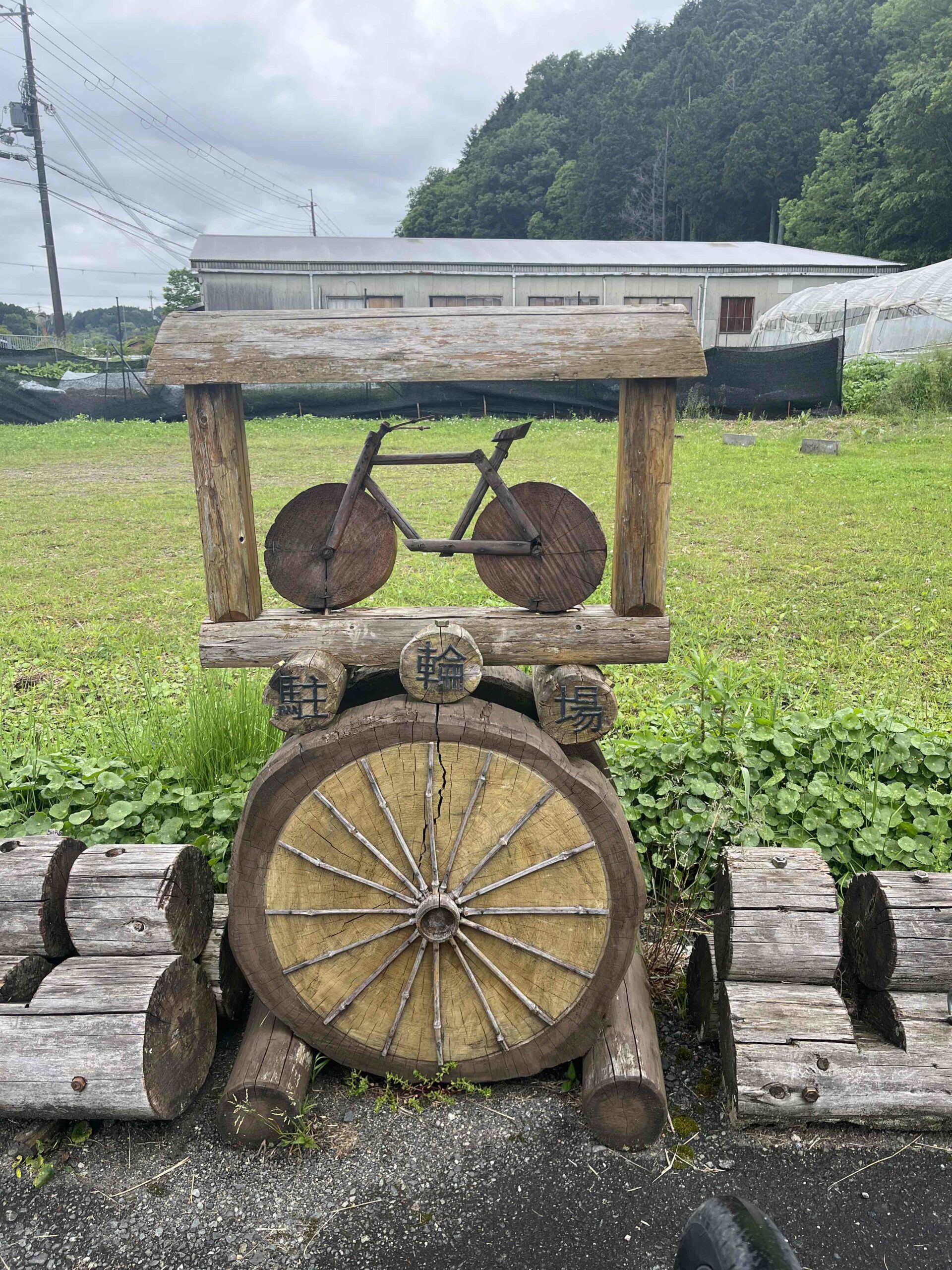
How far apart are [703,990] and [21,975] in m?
1.84

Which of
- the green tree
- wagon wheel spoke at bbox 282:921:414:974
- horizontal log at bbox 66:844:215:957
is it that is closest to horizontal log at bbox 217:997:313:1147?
wagon wheel spoke at bbox 282:921:414:974

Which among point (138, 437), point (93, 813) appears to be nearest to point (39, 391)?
point (138, 437)

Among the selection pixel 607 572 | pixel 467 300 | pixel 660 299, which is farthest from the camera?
pixel 660 299

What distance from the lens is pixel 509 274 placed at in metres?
21.7

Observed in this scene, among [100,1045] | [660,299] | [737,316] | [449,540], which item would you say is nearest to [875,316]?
[660,299]

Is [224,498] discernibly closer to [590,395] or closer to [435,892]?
[435,892]

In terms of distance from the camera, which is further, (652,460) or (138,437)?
(138,437)

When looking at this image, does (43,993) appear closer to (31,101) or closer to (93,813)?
(93,813)

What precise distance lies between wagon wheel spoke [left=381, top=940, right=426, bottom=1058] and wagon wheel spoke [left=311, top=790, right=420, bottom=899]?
148 mm

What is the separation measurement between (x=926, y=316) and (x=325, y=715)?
1856cm

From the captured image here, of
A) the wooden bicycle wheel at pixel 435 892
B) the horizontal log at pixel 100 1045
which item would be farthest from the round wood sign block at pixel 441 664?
the horizontal log at pixel 100 1045

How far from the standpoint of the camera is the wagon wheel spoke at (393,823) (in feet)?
7.01

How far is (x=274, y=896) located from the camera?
7.16 ft

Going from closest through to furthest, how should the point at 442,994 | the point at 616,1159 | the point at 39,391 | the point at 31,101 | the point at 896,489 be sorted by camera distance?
the point at 616,1159 < the point at 442,994 < the point at 896,489 < the point at 39,391 < the point at 31,101
